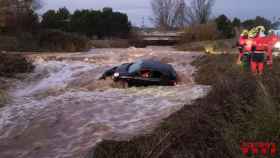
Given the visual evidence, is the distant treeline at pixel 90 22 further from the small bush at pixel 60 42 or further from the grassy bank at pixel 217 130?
the grassy bank at pixel 217 130

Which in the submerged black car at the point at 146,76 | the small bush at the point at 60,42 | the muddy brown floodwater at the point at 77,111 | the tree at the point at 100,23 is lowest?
the muddy brown floodwater at the point at 77,111

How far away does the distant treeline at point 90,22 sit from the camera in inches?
1795

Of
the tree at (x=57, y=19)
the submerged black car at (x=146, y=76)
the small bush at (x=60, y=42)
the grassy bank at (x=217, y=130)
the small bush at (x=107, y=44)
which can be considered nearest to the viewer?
the grassy bank at (x=217, y=130)

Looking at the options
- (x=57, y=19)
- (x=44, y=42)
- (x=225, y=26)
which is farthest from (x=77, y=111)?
(x=225, y=26)

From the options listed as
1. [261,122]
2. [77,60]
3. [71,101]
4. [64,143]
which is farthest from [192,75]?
[261,122]

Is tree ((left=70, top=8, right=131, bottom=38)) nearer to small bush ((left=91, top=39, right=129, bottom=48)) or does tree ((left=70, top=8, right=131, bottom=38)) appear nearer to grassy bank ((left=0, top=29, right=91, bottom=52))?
small bush ((left=91, top=39, right=129, bottom=48))

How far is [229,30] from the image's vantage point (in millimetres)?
46844

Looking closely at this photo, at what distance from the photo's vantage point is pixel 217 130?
260 inches

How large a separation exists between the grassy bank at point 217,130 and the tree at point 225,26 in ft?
123

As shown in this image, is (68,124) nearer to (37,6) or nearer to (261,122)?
(261,122)

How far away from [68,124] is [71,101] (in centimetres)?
285

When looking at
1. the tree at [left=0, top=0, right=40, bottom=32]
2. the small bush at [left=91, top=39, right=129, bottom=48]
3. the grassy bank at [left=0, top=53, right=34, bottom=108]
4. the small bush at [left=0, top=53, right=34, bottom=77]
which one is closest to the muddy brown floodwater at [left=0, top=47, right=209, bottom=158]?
the grassy bank at [left=0, top=53, right=34, bottom=108]

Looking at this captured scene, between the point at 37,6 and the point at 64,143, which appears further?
the point at 37,6

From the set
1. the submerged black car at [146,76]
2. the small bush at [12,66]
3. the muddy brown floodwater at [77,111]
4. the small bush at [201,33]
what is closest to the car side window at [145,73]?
the submerged black car at [146,76]
